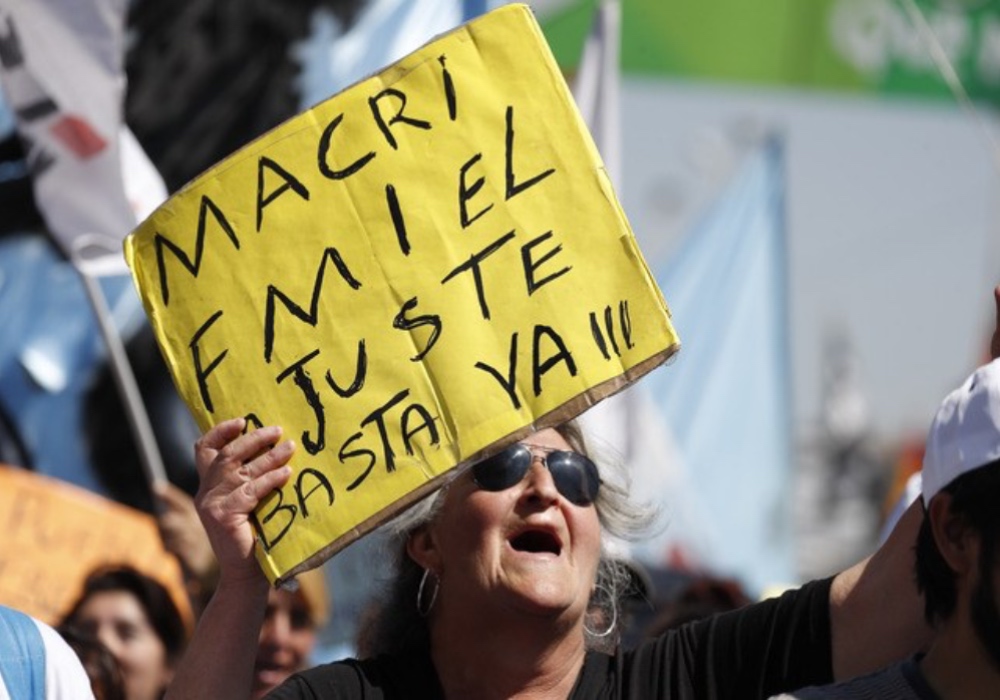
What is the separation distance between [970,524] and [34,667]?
1.28 metres

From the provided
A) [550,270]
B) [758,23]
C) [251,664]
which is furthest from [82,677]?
[758,23]

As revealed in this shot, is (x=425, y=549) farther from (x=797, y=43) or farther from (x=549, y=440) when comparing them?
(x=797, y=43)

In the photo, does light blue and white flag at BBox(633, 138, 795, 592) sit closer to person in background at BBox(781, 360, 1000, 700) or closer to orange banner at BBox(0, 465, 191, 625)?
orange banner at BBox(0, 465, 191, 625)

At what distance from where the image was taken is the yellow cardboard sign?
2746mm

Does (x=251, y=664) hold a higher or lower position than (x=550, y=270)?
lower

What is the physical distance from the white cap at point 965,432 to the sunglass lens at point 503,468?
0.71 metres

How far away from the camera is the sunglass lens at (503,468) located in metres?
2.97

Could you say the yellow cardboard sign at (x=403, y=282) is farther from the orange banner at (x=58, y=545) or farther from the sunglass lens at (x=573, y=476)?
the orange banner at (x=58, y=545)

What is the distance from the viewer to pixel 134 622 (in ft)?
15.0

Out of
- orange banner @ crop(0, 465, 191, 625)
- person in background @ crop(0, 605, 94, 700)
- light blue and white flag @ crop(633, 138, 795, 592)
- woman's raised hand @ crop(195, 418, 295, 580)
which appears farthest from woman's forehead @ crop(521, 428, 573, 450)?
light blue and white flag @ crop(633, 138, 795, 592)

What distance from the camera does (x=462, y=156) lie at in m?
2.81

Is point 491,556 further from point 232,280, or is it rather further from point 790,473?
point 790,473

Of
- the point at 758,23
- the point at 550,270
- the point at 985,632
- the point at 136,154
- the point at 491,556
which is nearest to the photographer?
the point at 985,632

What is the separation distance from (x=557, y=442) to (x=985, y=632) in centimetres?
88
